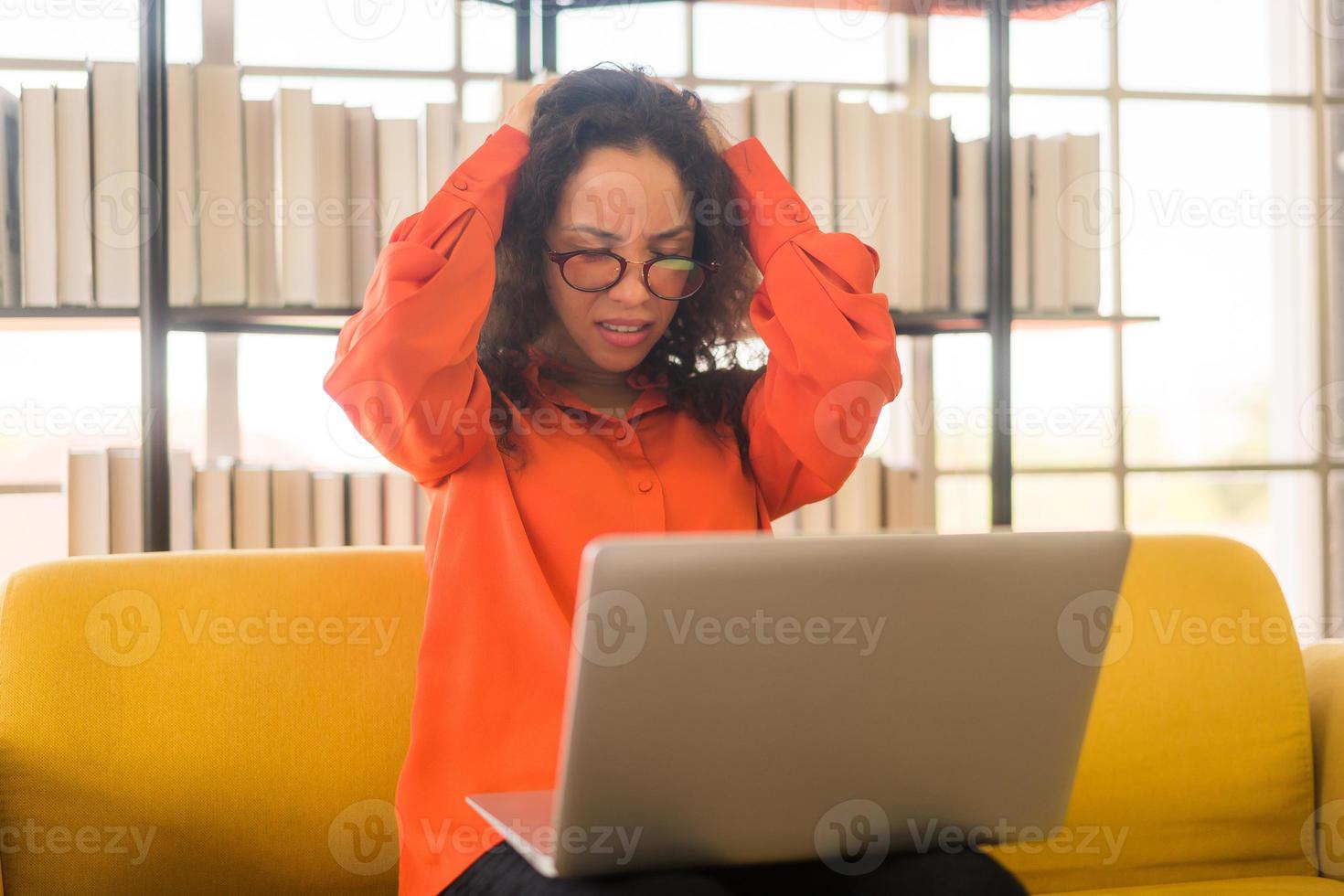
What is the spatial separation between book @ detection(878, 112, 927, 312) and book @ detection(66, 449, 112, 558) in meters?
1.31

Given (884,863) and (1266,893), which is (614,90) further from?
(1266,893)

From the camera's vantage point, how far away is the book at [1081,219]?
213 centimetres

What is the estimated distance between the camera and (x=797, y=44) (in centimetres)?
245

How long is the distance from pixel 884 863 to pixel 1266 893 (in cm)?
71

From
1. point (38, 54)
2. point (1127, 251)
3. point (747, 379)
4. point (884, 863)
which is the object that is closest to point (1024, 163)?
point (1127, 251)

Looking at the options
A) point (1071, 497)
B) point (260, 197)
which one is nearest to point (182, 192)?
point (260, 197)

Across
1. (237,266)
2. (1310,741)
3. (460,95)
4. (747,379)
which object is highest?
(460,95)

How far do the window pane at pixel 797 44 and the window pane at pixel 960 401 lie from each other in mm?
575

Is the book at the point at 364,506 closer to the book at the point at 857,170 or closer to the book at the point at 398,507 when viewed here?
the book at the point at 398,507

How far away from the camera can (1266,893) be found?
141cm

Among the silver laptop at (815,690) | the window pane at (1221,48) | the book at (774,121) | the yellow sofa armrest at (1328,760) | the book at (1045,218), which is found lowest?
the yellow sofa armrest at (1328,760)

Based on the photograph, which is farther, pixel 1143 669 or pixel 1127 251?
pixel 1127 251

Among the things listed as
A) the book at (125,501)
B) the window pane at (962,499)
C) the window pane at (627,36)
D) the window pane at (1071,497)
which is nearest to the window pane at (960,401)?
the window pane at (962,499)

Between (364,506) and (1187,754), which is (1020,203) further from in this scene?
(364,506)
